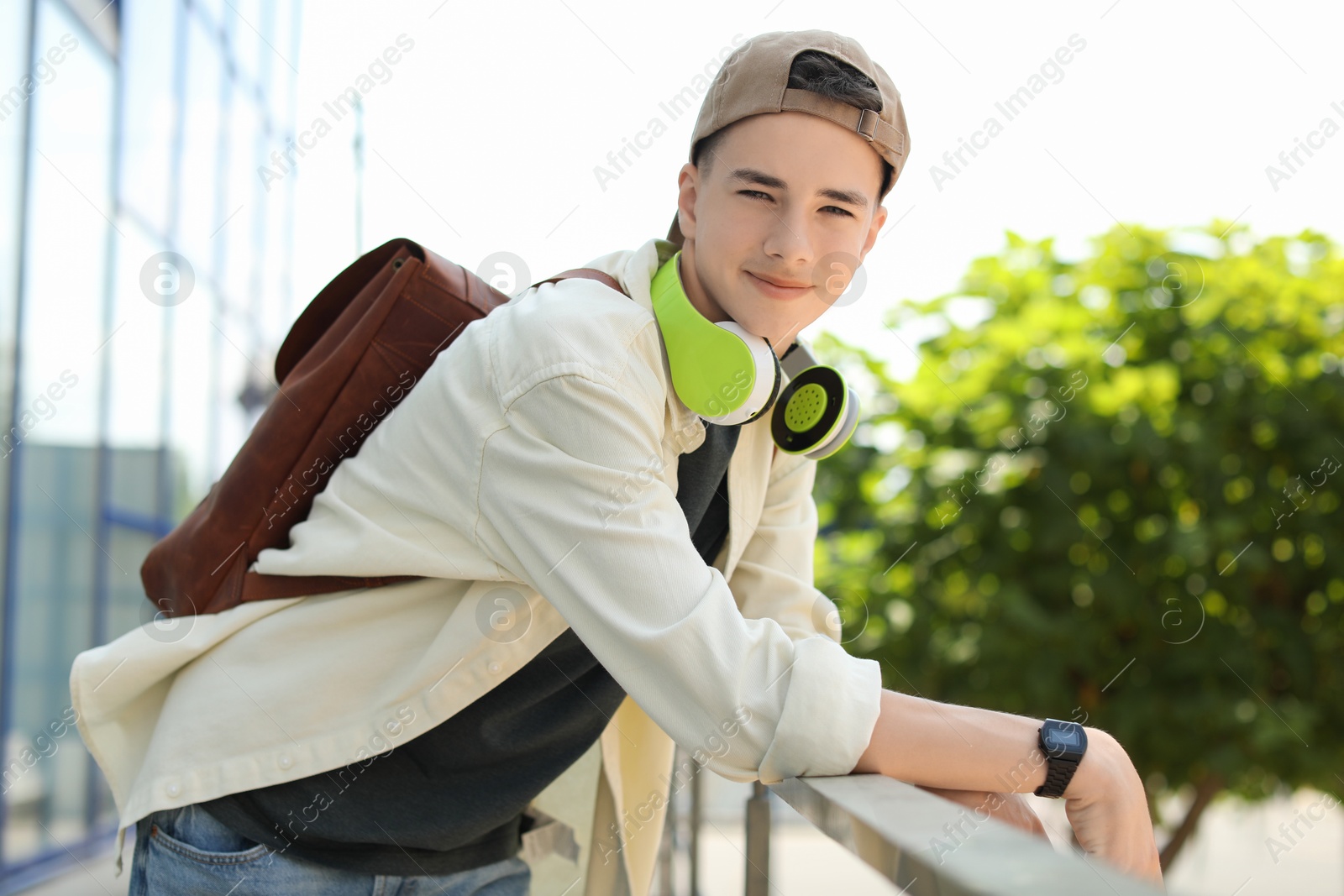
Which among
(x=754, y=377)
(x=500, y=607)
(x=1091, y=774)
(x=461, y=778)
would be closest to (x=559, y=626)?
(x=500, y=607)

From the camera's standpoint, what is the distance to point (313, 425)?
1.37m

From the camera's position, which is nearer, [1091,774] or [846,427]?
[1091,774]

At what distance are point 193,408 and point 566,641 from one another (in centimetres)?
499

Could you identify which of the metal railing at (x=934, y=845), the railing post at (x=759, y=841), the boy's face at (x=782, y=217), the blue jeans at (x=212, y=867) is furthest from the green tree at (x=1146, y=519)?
the metal railing at (x=934, y=845)

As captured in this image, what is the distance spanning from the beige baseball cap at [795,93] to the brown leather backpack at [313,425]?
279 mm

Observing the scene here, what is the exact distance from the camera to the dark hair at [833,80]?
128 cm

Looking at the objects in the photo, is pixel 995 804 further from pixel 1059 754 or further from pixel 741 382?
pixel 741 382

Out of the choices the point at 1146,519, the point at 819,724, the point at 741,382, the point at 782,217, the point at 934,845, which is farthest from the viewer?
the point at 1146,519

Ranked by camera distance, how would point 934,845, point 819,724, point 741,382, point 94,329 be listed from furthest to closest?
point 94,329
point 741,382
point 819,724
point 934,845

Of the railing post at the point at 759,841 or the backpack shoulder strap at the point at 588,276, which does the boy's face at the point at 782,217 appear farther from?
the railing post at the point at 759,841

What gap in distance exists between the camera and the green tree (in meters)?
3.17

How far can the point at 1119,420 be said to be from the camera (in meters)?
3.32

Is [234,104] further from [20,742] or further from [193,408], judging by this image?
[20,742]

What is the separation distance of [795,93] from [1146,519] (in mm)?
2521
